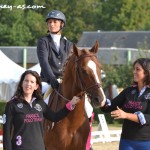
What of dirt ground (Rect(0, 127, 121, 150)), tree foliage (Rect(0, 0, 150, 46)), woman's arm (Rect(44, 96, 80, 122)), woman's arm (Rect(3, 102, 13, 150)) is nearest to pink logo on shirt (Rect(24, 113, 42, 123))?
woman's arm (Rect(3, 102, 13, 150))

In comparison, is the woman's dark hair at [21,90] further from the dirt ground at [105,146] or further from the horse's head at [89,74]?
the dirt ground at [105,146]

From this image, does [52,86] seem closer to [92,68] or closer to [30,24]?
[92,68]

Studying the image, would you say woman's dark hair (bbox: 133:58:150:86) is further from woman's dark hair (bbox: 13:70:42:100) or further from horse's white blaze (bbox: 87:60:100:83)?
woman's dark hair (bbox: 13:70:42:100)

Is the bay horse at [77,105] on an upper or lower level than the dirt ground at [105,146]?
upper

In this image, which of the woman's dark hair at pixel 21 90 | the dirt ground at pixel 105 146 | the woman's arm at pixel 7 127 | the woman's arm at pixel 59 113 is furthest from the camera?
the dirt ground at pixel 105 146

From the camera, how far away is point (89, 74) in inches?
324

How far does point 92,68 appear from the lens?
27.0 feet

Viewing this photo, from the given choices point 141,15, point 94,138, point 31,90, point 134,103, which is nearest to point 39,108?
point 31,90

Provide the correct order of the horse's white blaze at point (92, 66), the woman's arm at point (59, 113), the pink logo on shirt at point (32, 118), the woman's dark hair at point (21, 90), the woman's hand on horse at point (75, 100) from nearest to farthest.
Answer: the pink logo on shirt at point (32, 118)
the woman's dark hair at point (21, 90)
the woman's arm at point (59, 113)
the woman's hand on horse at point (75, 100)
the horse's white blaze at point (92, 66)

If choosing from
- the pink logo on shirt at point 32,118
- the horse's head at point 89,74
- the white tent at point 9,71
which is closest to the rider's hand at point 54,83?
the horse's head at point 89,74

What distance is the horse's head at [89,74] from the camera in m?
7.85

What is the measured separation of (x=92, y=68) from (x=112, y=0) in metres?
86.2

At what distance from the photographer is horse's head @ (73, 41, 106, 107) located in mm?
Answer: 7848

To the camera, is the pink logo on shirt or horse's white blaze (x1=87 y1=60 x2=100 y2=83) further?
horse's white blaze (x1=87 y1=60 x2=100 y2=83)
